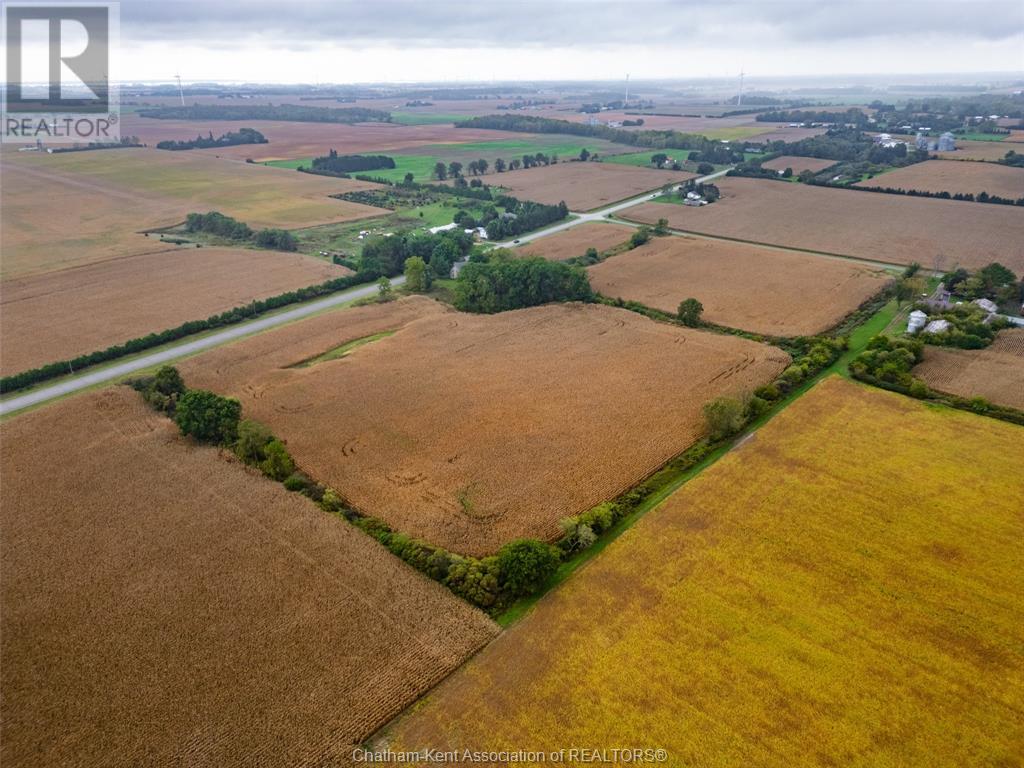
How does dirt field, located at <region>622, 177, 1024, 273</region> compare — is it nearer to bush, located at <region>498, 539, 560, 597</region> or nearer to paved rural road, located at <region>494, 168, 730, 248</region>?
paved rural road, located at <region>494, 168, 730, 248</region>

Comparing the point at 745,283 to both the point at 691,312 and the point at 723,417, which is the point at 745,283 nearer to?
the point at 691,312

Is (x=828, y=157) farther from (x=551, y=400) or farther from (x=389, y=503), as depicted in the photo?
(x=389, y=503)

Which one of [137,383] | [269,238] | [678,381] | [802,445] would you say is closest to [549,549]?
[802,445]

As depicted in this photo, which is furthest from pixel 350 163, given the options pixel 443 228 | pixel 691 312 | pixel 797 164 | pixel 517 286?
pixel 691 312

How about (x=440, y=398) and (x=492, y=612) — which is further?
(x=440, y=398)

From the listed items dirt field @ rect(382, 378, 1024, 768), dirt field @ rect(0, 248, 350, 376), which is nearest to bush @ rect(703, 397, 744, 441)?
dirt field @ rect(382, 378, 1024, 768)

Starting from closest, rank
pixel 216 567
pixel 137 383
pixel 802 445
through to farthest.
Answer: pixel 216 567 < pixel 802 445 < pixel 137 383
